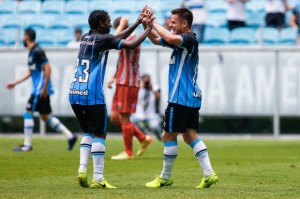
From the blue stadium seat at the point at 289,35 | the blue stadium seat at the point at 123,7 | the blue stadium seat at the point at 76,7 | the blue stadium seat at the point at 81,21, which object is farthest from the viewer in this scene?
the blue stadium seat at the point at 76,7

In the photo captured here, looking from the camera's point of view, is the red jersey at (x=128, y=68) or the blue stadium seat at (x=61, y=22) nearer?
the red jersey at (x=128, y=68)

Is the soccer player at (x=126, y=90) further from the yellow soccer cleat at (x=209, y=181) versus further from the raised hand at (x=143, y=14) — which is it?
the yellow soccer cleat at (x=209, y=181)

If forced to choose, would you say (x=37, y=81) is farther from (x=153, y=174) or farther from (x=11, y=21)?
(x=11, y=21)

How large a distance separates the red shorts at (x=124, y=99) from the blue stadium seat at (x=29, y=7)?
10.6 metres

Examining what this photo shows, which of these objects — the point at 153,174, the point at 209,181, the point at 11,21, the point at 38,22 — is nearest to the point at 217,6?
the point at 38,22

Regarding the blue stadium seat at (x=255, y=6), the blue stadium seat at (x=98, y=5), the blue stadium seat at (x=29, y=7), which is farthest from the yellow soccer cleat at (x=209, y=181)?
the blue stadium seat at (x=29, y=7)

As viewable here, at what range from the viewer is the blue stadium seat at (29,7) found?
1750 centimetres

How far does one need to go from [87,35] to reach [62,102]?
341 inches

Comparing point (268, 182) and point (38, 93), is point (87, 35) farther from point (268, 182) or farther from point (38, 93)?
point (38, 93)

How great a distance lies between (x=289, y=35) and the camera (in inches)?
551

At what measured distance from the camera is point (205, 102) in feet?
43.1

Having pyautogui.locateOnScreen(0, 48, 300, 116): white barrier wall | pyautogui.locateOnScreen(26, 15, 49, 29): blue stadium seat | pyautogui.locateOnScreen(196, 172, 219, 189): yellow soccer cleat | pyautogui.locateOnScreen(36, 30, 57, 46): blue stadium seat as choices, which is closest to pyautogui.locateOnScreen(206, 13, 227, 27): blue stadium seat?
pyautogui.locateOnScreen(0, 48, 300, 116): white barrier wall

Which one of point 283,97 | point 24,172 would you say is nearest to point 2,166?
point 24,172

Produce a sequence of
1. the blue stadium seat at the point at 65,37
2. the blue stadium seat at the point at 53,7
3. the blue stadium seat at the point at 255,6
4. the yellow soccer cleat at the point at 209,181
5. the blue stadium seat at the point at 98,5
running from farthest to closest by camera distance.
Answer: the blue stadium seat at the point at 53,7 → the blue stadium seat at the point at 98,5 → the blue stadium seat at the point at 255,6 → the blue stadium seat at the point at 65,37 → the yellow soccer cleat at the point at 209,181
